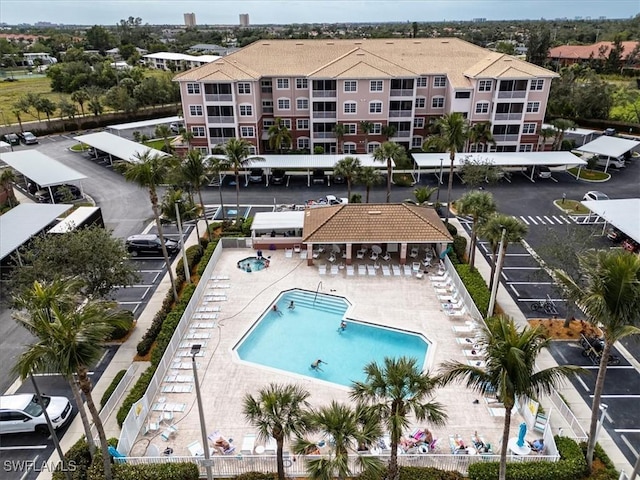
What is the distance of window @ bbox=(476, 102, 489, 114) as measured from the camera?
186ft

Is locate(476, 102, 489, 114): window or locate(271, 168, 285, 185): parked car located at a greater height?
locate(476, 102, 489, 114): window

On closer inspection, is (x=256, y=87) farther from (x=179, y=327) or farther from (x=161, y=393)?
(x=161, y=393)

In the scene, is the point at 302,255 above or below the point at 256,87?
below

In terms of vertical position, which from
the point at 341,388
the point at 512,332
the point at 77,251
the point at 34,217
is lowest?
the point at 341,388

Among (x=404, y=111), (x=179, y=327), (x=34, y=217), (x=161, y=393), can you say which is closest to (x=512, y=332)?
(x=161, y=393)

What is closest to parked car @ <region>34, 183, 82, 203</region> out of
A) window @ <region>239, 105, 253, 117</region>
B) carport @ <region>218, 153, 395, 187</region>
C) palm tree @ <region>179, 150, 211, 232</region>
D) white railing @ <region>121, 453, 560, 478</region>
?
carport @ <region>218, 153, 395, 187</region>

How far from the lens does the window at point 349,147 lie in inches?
2287

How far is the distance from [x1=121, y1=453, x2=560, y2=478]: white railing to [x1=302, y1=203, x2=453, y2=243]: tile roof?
56.4 feet

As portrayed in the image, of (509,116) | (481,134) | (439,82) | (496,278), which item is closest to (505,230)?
(496,278)

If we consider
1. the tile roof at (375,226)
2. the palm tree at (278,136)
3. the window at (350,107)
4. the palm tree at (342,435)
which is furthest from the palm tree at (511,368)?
the window at (350,107)

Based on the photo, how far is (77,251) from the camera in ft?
84.5

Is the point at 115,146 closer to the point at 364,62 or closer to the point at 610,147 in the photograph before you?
the point at 364,62

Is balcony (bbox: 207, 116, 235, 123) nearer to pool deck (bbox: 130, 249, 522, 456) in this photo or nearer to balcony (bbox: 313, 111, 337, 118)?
balcony (bbox: 313, 111, 337, 118)

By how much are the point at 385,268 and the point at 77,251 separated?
20424 mm
